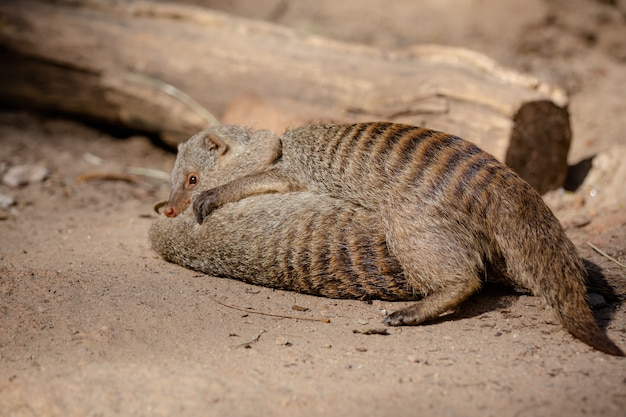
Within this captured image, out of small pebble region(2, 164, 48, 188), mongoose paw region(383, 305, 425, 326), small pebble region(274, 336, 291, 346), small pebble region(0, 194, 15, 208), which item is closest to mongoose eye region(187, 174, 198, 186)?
small pebble region(274, 336, 291, 346)

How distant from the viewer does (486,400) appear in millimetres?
1989

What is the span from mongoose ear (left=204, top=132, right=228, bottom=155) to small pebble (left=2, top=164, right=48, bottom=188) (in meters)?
1.74

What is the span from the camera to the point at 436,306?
8.41 ft

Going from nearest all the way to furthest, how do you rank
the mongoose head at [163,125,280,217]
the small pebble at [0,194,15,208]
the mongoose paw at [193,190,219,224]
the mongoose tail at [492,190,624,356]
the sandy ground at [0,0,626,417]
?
the sandy ground at [0,0,626,417] → the mongoose tail at [492,190,624,356] → the mongoose paw at [193,190,219,224] → the mongoose head at [163,125,280,217] → the small pebble at [0,194,15,208]

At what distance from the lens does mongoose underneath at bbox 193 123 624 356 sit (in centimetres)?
246

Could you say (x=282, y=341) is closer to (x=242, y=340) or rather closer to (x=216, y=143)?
(x=242, y=340)

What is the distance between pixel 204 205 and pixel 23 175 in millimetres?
2091

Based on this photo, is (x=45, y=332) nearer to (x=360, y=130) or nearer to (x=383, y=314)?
(x=383, y=314)

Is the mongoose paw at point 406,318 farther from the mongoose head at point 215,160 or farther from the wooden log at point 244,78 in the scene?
the wooden log at point 244,78

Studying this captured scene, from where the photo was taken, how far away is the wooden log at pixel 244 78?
3787 millimetres

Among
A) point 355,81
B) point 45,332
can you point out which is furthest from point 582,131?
point 45,332

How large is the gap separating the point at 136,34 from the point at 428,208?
309 cm

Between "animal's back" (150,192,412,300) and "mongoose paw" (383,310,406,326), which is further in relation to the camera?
"animal's back" (150,192,412,300)

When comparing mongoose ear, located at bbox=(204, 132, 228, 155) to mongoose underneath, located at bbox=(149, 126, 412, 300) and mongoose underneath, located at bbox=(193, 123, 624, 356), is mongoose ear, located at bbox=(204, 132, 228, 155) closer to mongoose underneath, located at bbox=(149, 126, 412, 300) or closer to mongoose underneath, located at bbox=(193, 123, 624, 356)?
mongoose underneath, located at bbox=(149, 126, 412, 300)
